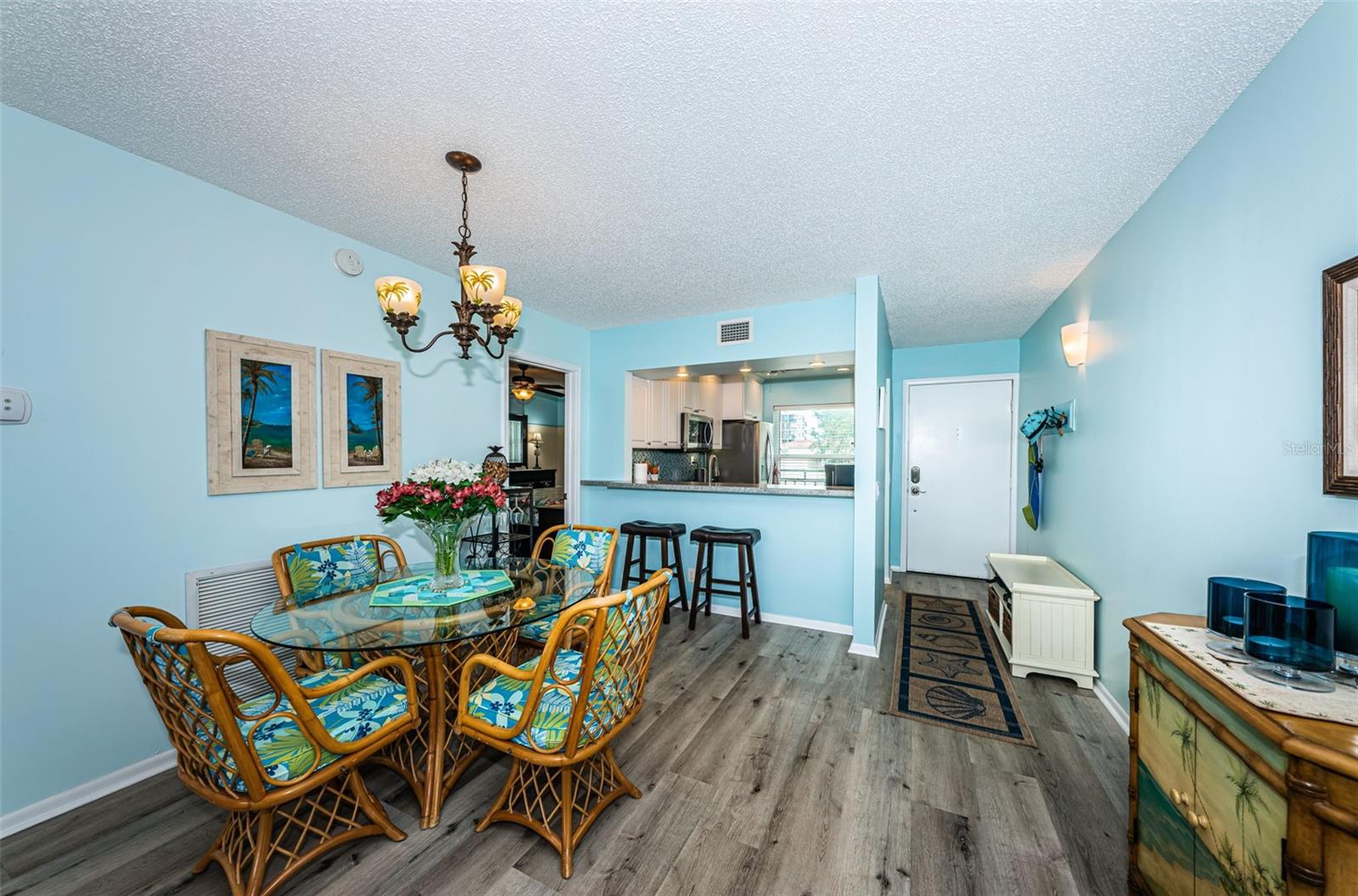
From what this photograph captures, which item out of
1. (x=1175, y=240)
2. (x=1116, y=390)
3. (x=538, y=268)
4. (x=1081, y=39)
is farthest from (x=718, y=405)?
(x=1081, y=39)

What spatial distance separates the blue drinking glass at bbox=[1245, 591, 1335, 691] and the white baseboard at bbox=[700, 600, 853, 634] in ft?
8.69

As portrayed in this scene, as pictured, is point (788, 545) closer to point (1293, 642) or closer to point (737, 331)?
point (737, 331)

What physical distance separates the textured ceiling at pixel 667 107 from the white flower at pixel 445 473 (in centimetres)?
124

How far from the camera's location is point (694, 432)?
5.53 meters

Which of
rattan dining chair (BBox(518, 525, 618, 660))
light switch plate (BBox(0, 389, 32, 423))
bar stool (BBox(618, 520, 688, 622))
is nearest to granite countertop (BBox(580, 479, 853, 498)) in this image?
bar stool (BBox(618, 520, 688, 622))

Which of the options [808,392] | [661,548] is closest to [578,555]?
[661,548]

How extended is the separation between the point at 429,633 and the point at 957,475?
5129mm

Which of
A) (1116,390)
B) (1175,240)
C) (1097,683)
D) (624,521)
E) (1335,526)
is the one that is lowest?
(1097,683)

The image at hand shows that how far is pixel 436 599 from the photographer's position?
192cm

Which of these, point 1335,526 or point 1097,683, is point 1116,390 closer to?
point 1335,526

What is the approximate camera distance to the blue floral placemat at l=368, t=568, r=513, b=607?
6.25 feet

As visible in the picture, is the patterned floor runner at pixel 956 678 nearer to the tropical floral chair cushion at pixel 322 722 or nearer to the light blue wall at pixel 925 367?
the light blue wall at pixel 925 367

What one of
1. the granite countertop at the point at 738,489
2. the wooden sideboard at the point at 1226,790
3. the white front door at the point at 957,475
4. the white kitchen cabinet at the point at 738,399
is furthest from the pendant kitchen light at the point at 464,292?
the white front door at the point at 957,475

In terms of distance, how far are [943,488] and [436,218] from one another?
513 centimetres
